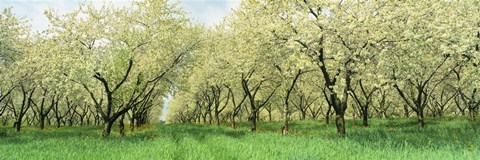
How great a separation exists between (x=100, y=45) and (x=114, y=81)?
3451 millimetres

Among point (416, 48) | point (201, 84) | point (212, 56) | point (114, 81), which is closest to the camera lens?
point (416, 48)

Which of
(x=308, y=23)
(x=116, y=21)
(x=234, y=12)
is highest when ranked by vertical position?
(x=234, y=12)

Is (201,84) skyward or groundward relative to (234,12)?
groundward

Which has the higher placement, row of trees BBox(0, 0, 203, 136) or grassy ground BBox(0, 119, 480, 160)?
row of trees BBox(0, 0, 203, 136)

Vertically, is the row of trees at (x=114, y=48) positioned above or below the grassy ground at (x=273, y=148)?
above

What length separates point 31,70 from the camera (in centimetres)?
3428

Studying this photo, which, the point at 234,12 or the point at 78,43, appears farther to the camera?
the point at 234,12

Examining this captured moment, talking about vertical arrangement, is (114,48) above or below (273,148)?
above

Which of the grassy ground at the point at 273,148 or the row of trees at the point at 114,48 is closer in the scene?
the grassy ground at the point at 273,148

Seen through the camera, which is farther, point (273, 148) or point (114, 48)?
point (114, 48)

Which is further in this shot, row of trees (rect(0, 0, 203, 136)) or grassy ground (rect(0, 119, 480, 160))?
row of trees (rect(0, 0, 203, 136))

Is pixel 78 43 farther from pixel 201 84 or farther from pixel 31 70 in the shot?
pixel 201 84

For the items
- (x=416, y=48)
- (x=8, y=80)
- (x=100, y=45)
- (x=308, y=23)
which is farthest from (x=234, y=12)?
(x=8, y=80)

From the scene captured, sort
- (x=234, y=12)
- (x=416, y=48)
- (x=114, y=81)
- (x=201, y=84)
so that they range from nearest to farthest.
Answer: (x=416, y=48) < (x=114, y=81) < (x=234, y=12) < (x=201, y=84)
